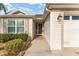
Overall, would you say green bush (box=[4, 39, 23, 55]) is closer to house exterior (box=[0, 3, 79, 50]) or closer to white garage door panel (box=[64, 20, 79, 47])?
house exterior (box=[0, 3, 79, 50])

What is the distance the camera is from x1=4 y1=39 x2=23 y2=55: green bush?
521 cm

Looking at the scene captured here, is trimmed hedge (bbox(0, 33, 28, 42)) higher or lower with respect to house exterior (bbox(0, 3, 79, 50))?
lower

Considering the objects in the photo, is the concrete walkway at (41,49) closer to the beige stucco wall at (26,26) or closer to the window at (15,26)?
the beige stucco wall at (26,26)

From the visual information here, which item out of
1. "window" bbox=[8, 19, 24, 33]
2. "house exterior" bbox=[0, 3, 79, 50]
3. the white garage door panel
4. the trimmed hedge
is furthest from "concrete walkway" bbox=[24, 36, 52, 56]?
the white garage door panel

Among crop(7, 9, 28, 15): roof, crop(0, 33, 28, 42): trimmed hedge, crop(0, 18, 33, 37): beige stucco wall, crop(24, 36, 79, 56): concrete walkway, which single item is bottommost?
crop(24, 36, 79, 56): concrete walkway

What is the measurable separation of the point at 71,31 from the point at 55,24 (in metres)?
0.94

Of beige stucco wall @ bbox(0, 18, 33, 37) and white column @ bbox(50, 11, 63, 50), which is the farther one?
white column @ bbox(50, 11, 63, 50)

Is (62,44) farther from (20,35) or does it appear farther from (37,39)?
(20,35)

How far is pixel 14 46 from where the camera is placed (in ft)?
17.8

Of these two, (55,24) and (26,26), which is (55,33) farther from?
(26,26)

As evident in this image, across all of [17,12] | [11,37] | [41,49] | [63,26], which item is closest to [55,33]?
[63,26]

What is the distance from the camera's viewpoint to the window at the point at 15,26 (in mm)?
5974

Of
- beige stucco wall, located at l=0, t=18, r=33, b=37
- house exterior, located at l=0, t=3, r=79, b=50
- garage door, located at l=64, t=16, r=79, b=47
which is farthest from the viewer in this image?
garage door, located at l=64, t=16, r=79, b=47

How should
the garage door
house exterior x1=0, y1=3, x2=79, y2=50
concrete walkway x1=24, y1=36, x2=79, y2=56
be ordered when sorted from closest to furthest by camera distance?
1. house exterior x1=0, y1=3, x2=79, y2=50
2. concrete walkway x1=24, y1=36, x2=79, y2=56
3. the garage door
